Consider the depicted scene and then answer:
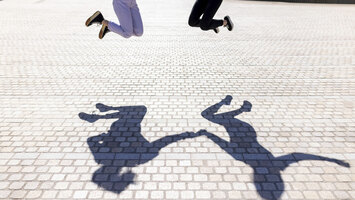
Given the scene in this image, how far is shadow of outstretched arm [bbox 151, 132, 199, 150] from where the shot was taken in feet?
12.6

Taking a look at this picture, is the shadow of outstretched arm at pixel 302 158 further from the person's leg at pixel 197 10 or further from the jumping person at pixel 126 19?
the jumping person at pixel 126 19

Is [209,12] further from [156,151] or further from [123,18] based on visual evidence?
[156,151]

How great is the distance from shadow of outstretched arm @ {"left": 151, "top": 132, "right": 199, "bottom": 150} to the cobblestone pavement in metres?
0.03

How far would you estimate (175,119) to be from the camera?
4.54 metres

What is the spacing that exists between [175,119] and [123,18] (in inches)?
81.5

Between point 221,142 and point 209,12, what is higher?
point 209,12

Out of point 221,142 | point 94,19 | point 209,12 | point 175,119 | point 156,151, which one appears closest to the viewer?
point 156,151

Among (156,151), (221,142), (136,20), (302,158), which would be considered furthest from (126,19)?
(302,158)

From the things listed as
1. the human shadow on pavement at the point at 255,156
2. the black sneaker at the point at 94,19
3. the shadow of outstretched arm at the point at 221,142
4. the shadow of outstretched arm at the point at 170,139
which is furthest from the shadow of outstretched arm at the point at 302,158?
the black sneaker at the point at 94,19

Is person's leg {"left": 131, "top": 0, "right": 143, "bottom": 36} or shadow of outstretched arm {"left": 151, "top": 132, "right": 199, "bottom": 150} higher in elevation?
person's leg {"left": 131, "top": 0, "right": 143, "bottom": 36}

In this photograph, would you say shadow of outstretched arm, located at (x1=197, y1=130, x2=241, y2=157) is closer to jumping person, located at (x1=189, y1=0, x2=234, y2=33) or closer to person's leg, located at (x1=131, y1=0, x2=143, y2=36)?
jumping person, located at (x1=189, y1=0, x2=234, y2=33)

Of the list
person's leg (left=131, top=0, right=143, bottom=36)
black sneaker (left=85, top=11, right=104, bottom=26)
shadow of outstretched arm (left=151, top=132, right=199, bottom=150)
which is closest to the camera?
shadow of outstretched arm (left=151, top=132, right=199, bottom=150)

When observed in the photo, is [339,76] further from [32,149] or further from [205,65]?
[32,149]

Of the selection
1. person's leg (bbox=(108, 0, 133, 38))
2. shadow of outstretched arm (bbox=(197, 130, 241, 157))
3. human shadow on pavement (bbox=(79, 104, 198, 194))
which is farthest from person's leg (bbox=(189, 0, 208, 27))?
shadow of outstretched arm (bbox=(197, 130, 241, 157))
